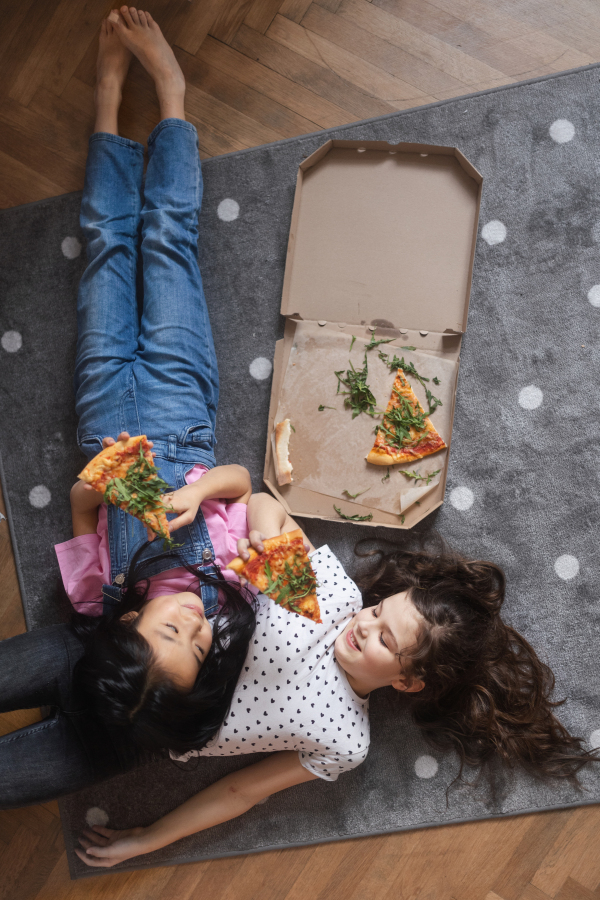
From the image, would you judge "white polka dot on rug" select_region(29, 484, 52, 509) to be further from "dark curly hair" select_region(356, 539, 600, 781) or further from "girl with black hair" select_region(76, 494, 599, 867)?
"dark curly hair" select_region(356, 539, 600, 781)

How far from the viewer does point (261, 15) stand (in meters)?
1.52

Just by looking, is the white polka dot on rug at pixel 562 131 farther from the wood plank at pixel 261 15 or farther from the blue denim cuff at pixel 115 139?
the blue denim cuff at pixel 115 139

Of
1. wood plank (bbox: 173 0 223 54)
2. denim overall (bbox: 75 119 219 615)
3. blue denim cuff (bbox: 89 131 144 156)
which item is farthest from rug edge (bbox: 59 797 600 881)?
wood plank (bbox: 173 0 223 54)

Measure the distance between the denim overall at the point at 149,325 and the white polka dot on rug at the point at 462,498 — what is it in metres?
0.61

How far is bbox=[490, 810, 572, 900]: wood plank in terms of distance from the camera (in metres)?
1.45

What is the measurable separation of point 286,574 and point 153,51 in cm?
129

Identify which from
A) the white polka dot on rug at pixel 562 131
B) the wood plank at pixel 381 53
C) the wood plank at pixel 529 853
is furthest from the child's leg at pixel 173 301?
the wood plank at pixel 529 853

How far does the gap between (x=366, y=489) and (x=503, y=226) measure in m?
0.76

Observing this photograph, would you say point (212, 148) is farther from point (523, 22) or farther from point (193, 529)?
point (193, 529)

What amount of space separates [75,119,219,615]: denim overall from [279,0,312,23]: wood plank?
0.40 m

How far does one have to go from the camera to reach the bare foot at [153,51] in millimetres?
1455

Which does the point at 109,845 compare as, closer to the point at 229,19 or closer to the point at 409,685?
the point at 409,685

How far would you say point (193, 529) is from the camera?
134 cm

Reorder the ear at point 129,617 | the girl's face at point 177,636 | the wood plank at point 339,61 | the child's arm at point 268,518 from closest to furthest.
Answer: the girl's face at point 177,636 → the ear at point 129,617 → the child's arm at point 268,518 → the wood plank at point 339,61
